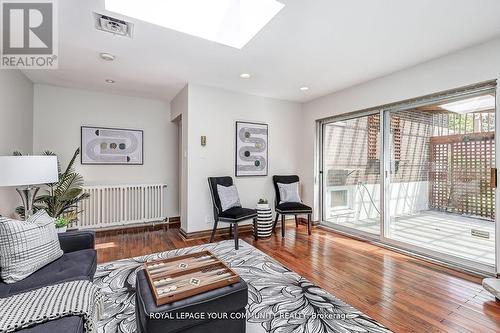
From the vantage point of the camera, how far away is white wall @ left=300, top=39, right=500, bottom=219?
98.0 inches

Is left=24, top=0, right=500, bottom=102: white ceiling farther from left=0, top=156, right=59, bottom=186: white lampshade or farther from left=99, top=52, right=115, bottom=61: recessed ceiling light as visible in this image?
left=0, top=156, right=59, bottom=186: white lampshade

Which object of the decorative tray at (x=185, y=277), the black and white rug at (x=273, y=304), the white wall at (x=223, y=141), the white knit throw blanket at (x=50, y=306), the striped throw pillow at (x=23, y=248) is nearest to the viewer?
the white knit throw blanket at (x=50, y=306)

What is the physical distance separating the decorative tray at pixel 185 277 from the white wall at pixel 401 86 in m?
3.19

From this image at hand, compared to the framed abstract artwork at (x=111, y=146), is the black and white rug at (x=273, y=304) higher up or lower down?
lower down

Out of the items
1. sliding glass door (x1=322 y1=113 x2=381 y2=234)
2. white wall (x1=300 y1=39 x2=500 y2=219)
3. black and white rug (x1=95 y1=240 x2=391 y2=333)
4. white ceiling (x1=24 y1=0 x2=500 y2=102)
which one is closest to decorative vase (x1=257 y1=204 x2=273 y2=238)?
black and white rug (x1=95 y1=240 x2=391 y2=333)

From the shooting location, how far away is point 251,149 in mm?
4320

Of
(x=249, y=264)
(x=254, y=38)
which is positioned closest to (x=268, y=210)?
(x=249, y=264)

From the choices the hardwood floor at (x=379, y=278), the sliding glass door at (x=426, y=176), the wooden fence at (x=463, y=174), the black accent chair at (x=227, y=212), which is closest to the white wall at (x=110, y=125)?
the hardwood floor at (x=379, y=278)

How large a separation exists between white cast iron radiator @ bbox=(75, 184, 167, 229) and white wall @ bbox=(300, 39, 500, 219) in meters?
2.97

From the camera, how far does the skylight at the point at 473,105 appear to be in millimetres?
2600

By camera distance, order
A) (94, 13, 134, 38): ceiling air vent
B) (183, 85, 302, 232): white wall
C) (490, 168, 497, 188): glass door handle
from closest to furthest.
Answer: (94, 13, 134, 38): ceiling air vent < (490, 168, 497, 188): glass door handle < (183, 85, 302, 232): white wall

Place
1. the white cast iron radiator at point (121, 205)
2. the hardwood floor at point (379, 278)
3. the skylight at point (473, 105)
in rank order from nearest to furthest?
the hardwood floor at point (379, 278) < the skylight at point (473, 105) < the white cast iron radiator at point (121, 205)

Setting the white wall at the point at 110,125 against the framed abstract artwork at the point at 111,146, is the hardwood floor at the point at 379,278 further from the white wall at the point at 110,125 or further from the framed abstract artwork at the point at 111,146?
the framed abstract artwork at the point at 111,146

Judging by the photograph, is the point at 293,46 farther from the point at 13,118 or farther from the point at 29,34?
the point at 13,118
